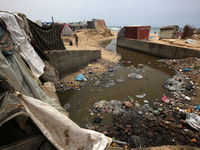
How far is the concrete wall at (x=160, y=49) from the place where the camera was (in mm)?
8223

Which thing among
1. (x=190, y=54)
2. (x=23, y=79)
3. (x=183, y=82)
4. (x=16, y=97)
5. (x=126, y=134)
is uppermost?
(x=16, y=97)

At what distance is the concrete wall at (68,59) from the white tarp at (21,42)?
171 centimetres

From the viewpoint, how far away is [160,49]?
1012 cm

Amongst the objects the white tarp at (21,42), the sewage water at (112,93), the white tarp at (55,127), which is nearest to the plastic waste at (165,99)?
the sewage water at (112,93)

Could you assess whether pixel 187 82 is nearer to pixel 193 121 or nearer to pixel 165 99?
pixel 165 99

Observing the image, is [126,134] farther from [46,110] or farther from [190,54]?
[190,54]

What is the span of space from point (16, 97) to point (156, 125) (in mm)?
3875

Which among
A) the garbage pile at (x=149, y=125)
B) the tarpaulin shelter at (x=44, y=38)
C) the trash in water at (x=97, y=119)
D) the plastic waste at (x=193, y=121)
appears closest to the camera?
the garbage pile at (x=149, y=125)

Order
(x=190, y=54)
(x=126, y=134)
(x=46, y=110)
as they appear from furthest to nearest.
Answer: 1. (x=190, y=54)
2. (x=126, y=134)
3. (x=46, y=110)

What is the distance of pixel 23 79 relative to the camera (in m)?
2.05

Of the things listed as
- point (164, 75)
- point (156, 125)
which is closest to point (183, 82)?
point (164, 75)

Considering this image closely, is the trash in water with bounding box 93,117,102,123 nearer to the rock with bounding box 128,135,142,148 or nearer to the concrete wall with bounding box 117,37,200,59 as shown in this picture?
the rock with bounding box 128,135,142,148

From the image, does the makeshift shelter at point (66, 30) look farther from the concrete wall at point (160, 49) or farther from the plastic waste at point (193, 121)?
the plastic waste at point (193, 121)

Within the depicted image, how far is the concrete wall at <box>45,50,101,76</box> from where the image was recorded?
5.38 meters
